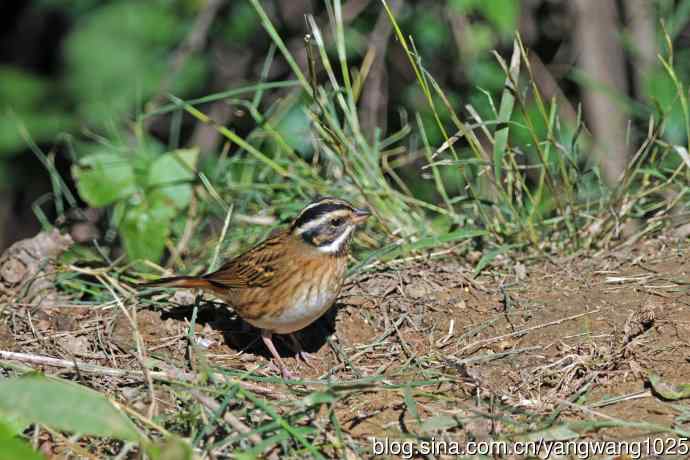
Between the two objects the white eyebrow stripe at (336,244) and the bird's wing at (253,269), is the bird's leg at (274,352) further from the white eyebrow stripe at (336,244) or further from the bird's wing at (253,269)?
the white eyebrow stripe at (336,244)

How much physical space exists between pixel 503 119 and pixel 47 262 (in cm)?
305

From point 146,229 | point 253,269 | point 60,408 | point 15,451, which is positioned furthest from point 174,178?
point 15,451

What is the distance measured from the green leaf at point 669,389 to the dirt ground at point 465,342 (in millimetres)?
32

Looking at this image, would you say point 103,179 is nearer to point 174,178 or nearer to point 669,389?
point 174,178

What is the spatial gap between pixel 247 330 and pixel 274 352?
1.66 feet

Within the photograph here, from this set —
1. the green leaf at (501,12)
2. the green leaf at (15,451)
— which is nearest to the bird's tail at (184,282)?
the green leaf at (15,451)

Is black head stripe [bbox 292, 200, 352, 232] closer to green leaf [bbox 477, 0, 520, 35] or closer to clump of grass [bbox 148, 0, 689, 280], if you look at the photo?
clump of grass [bbox 148, 0, 689, 280]

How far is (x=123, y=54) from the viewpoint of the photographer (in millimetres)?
11172

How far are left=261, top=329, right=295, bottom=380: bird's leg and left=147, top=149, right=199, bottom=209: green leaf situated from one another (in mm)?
1734

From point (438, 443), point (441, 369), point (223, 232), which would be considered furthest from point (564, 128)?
point (438, 443)

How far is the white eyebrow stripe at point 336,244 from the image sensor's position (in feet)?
18.5

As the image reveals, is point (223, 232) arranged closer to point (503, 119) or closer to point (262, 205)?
point (262, 205)

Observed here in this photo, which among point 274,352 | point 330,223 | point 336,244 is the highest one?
point 330,223

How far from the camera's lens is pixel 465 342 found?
5477 millimetres
